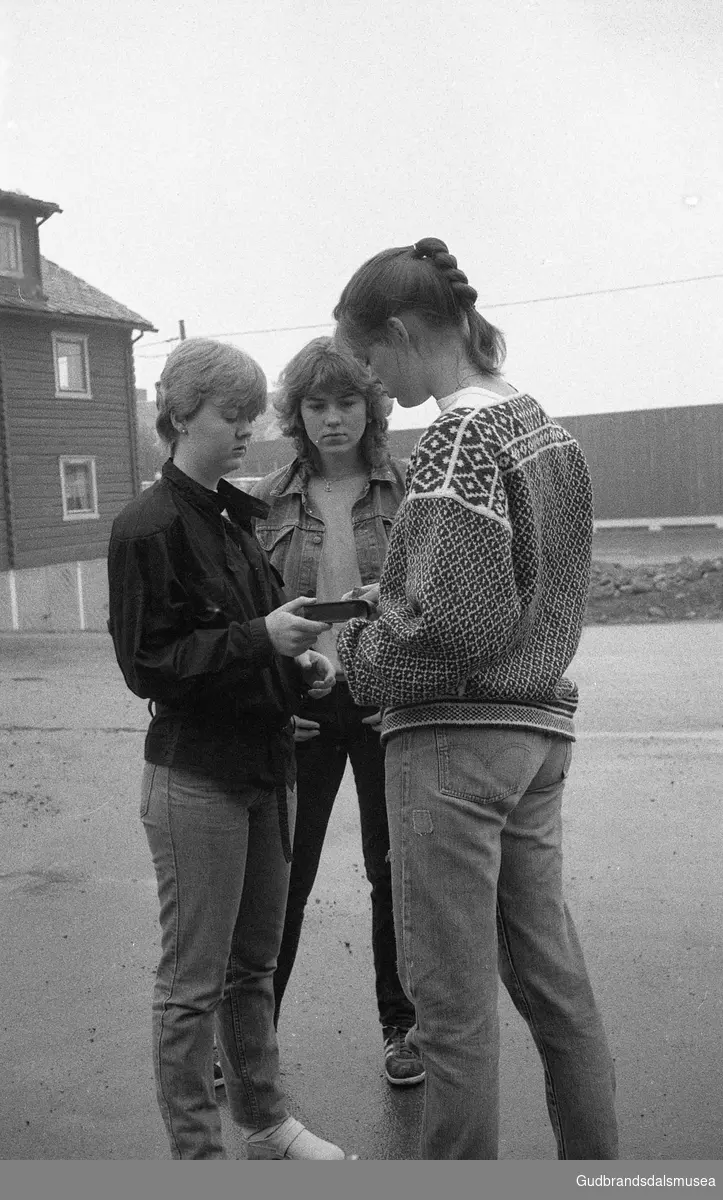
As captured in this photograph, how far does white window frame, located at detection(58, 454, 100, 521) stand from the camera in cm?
1154

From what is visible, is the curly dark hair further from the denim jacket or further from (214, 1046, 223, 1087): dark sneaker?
(214, 1046, 223, 1087): dark sneaker

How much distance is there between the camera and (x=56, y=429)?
15.5 meters

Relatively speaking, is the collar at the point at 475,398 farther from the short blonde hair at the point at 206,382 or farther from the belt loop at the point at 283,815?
the belt loop at the point at 283,815

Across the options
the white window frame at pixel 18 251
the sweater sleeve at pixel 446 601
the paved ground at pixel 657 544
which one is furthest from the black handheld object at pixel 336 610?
the paved ground at pixel 657 544

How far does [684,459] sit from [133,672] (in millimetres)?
20559

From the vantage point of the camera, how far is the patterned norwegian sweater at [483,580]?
1372mm

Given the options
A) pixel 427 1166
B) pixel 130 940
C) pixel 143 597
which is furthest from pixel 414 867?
pixel 130 940

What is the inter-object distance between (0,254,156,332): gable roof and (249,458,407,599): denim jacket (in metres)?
12.9

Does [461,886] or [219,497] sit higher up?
[219,497]

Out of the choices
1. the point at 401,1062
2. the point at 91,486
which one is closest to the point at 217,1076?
the point at 401,1062

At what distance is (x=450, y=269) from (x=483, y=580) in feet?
1.45

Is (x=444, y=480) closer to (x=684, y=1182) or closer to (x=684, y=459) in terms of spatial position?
(x=684, y=1182)

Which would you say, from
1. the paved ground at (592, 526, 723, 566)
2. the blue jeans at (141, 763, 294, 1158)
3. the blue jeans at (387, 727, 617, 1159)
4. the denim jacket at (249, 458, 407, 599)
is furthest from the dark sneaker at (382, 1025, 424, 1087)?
the paved ground at (592, 526, 723, 566)

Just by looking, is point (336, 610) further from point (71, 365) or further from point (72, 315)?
point (72, 315)
